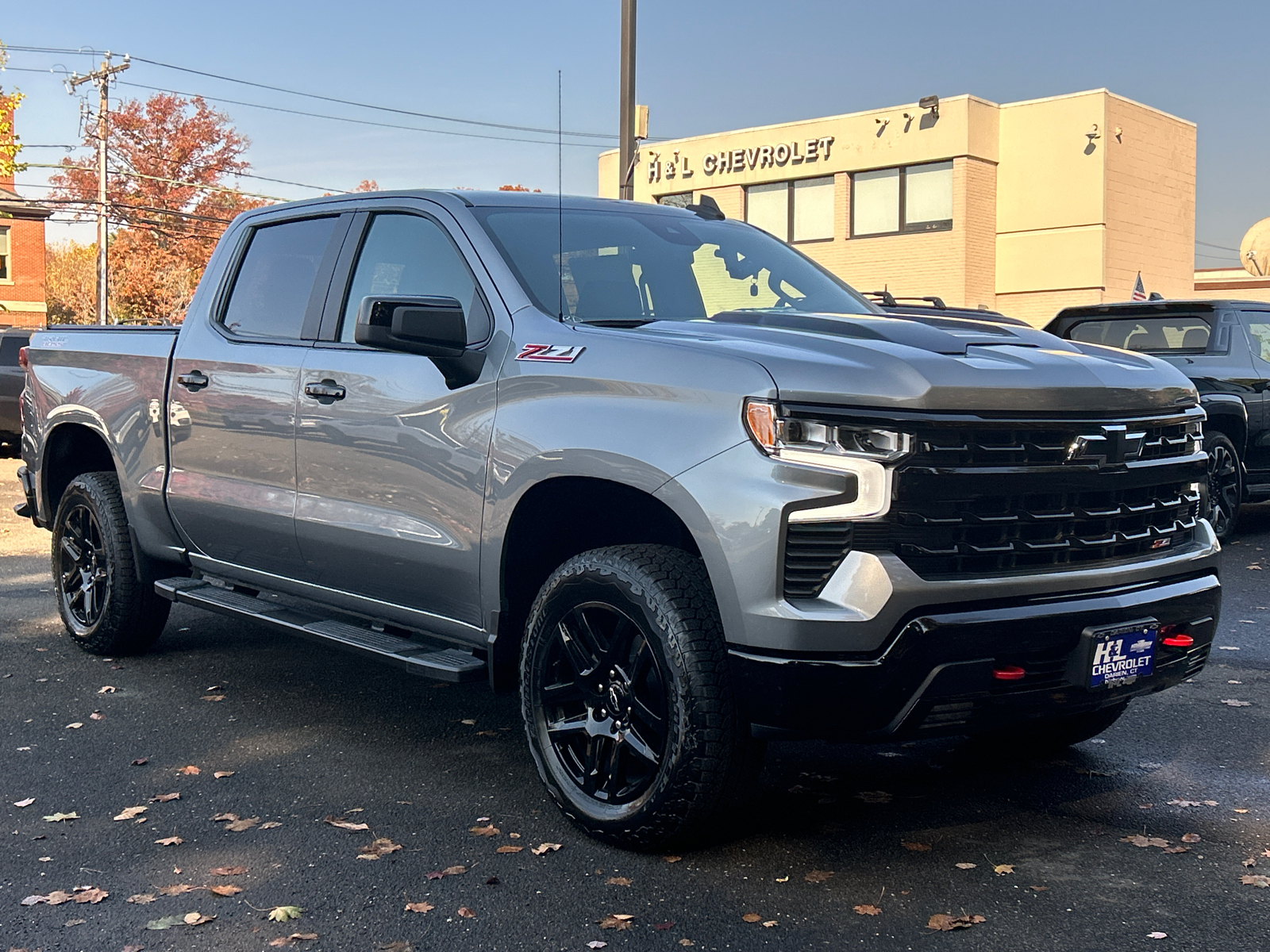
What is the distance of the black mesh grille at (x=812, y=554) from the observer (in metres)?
3.57

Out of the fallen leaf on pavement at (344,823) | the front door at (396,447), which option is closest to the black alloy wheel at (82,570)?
the front door at (396,447)

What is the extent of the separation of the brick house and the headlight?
50.0m

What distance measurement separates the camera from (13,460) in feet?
62.5

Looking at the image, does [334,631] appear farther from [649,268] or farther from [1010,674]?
[1010,674]

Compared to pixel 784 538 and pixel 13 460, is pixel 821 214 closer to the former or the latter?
pixel 13 460

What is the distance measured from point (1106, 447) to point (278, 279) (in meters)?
3.50

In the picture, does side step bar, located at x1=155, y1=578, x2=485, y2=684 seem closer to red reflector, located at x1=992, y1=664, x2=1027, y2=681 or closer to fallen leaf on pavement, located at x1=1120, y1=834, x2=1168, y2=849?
red reflector, located at x1=992, y1=664, x2=1027, y2=681

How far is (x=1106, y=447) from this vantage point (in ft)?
12.9

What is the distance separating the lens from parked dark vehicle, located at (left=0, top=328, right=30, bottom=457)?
17906mm

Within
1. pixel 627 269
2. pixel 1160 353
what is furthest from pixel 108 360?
pixel 1160 353

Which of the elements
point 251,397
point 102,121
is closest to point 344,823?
point 251,397

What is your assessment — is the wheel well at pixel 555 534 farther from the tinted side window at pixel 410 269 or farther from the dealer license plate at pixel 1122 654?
the dealer license plate at pixel 1122 654

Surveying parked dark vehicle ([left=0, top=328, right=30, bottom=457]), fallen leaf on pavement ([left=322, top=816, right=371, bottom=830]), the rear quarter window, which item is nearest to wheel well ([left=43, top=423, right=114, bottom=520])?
fallen leaf on pavement ([left=322, top=816, right=371, bottom=830])

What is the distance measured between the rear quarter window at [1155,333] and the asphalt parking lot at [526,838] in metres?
5.48
